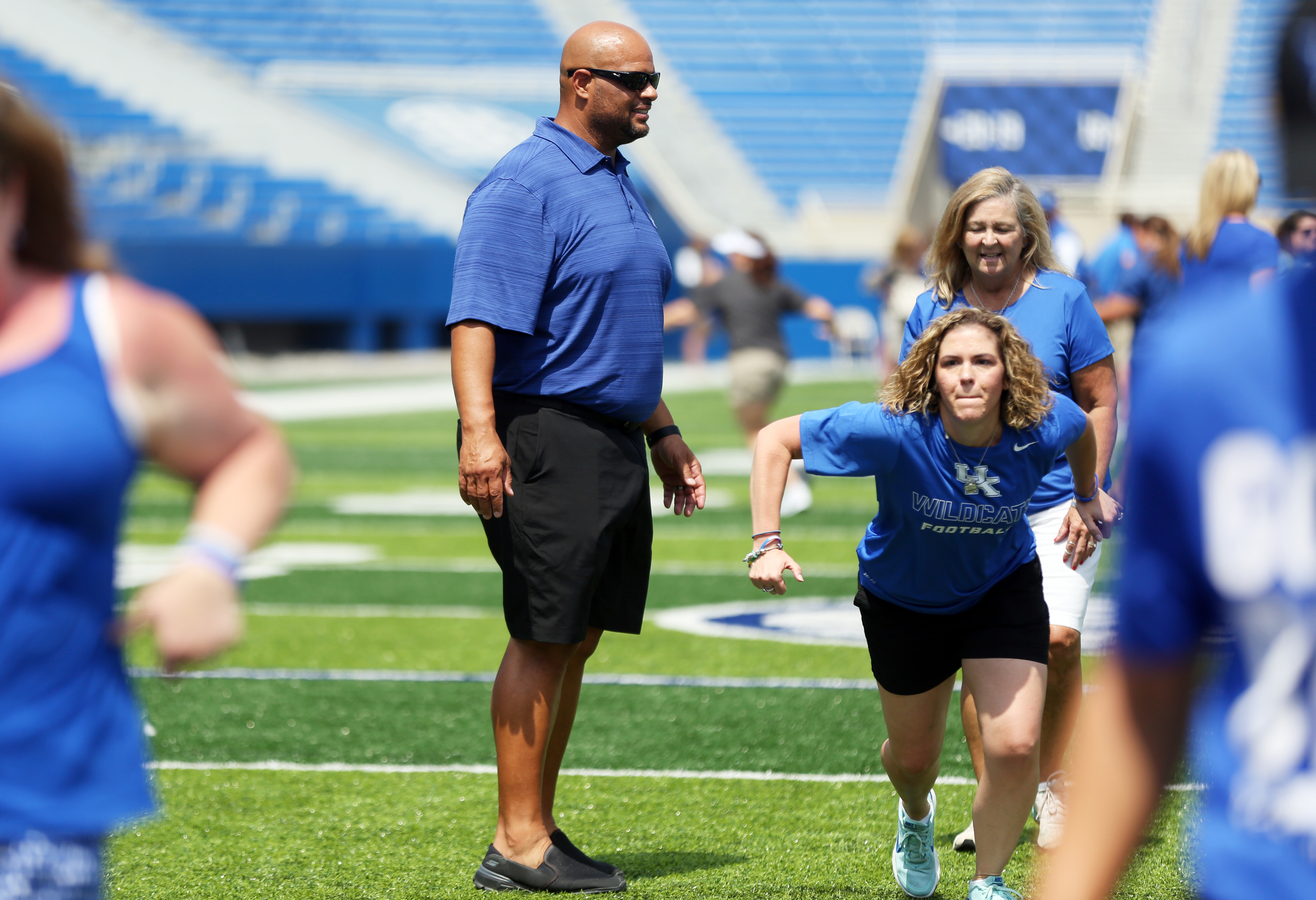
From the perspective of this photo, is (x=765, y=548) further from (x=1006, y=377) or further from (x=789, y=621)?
(x=789, y=621)

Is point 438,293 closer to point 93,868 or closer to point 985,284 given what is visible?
point 985,284

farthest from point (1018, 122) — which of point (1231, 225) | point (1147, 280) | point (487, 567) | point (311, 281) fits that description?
point (1231, 225)

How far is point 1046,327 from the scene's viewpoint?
13.9ft

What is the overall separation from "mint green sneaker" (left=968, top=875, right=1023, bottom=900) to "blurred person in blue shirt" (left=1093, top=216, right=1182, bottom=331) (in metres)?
7.75

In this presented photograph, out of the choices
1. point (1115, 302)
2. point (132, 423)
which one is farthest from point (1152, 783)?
point (1115, 302)

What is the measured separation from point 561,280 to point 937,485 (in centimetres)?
108

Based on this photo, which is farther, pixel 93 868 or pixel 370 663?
pixel 370 663

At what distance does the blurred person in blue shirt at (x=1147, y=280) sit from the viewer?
11.3 m

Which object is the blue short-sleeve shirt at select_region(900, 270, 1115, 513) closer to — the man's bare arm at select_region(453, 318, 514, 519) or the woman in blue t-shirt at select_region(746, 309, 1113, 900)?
the woman in blue t-shirt at select_region(746, 309, 1113, 900)

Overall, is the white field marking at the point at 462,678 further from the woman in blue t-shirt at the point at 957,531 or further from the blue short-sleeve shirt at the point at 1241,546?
the blue short-sleeve shirt at the point at 1241,546

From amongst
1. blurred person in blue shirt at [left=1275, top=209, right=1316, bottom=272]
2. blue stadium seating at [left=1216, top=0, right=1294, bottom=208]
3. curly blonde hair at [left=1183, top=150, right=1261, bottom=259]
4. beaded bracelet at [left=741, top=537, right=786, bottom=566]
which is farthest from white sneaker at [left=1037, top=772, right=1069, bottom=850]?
blue stadium seating at [left=1216, top=0, right=1294, bottom=208]

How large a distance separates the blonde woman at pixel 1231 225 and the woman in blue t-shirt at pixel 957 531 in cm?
365

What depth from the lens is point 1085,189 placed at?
103 feet

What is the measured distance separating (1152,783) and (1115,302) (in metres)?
10.3
